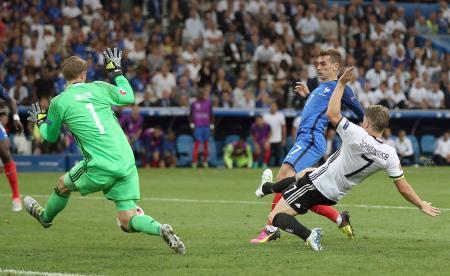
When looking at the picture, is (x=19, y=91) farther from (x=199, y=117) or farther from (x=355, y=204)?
(x=355, y=204)

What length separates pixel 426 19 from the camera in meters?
38.8

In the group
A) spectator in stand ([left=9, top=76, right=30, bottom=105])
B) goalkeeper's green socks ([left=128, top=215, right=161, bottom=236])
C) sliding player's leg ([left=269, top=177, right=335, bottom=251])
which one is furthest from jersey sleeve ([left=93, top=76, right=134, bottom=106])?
spectator in stand ([left=9, top=76, right=30, bottom=105])

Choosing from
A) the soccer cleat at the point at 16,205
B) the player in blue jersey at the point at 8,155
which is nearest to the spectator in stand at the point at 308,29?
the player in blue jersey at the point at 8,155

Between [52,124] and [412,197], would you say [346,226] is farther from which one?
[52,124]

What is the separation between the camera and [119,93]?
10461mm

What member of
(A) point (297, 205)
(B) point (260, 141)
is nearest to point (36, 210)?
(A) point (297, 205)

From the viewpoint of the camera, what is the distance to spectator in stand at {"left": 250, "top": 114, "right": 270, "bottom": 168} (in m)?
29.5

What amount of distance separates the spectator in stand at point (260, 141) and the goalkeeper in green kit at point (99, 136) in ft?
62.0

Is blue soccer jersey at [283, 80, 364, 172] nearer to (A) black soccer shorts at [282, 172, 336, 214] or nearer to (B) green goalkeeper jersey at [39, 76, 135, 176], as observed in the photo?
(A) black soccer shorts at [282, 172, 336, 214]

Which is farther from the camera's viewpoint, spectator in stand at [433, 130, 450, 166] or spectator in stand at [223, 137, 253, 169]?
spectator in stand at [433, 130, 450, 166]

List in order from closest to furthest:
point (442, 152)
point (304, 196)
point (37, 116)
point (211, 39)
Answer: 1. point (37, 116)
2. point (304, 196)
3. point (442, 152)
4. point (211, 39)

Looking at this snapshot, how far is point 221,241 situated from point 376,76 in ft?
70.5

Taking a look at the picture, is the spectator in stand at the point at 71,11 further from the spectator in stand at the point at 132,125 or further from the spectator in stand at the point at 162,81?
the spectator in stand at the point at 132,125

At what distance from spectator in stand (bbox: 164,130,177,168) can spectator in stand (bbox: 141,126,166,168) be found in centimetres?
16
